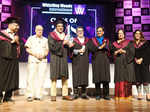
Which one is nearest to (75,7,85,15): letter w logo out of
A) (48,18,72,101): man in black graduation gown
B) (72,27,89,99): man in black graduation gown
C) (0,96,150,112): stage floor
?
(72,27,89,99): man in black graduation gown

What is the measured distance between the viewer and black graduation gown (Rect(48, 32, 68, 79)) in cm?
434

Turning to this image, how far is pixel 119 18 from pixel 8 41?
314cm

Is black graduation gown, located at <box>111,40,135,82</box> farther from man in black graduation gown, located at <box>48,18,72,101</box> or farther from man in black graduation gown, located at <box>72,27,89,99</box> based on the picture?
man in black graduation gown, located at <box>48,18,72,101</box>

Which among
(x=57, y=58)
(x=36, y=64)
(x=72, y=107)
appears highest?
(x=57, y=58)

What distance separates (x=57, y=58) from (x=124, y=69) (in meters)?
1.31

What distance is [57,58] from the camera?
4.41 meters

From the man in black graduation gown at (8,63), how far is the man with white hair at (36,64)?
37 centimetres

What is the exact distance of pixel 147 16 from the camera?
5992 millimetres

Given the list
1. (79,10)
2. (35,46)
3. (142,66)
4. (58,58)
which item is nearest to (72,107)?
(58,58)

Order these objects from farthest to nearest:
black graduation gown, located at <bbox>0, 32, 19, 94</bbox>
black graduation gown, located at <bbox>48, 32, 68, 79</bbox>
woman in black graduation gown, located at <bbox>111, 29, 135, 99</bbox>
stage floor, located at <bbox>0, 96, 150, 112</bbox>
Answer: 1. woman in black graduation gown, located at <bbox>111, 29, 135, 99</bbox>
2. black graduation gown, located at <bbox>48, 32, 68, 79</bbox>
3. black graduation gown, located at <bbox>0, 32, 19, 94</bbox>
4. stage floor, located at <bbox>0, 96, 150, 112</bbox>

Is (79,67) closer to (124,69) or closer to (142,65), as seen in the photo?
(124,69)

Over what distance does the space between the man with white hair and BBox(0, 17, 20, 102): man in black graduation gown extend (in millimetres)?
367

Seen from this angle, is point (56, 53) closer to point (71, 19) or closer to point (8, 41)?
point (8, 41)

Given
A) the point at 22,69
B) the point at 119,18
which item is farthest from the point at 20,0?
the point at 119,18
